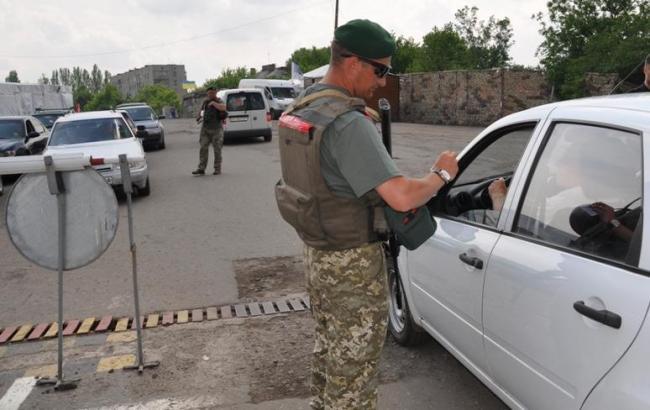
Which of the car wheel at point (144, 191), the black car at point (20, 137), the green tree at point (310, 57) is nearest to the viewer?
the car wheel at point (144, 191)

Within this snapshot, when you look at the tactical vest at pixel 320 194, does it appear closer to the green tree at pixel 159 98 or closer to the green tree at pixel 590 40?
the green tree at pixel 590 40

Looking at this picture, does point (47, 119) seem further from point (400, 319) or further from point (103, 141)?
point (400, 319)

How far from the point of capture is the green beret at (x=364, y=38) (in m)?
2.25

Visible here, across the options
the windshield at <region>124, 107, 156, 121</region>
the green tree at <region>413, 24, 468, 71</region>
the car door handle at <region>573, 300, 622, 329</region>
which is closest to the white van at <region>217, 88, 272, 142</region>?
the windshield at <region>124, 107, 156, 121</region>

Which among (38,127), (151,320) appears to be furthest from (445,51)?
(151,320)

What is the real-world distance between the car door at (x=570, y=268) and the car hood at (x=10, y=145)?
1244cm

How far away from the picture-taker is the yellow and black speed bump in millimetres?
4656

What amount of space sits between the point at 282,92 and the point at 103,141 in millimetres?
24667

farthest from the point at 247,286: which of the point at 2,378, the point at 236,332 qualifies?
the point at 2,378

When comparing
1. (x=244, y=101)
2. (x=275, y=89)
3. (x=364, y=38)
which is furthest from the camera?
(x=275, y=89)

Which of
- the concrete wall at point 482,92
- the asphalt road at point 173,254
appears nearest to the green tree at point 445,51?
the concrete wall at point 482,92

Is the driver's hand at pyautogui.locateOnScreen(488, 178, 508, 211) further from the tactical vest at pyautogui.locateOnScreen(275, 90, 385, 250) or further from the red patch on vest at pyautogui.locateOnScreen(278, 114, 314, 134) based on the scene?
the red patch on vest at pyautogui.locateOnScreen(278, 114, 314, 134)

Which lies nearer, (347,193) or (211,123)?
(347,193)

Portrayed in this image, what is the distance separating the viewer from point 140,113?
21.5 metres
